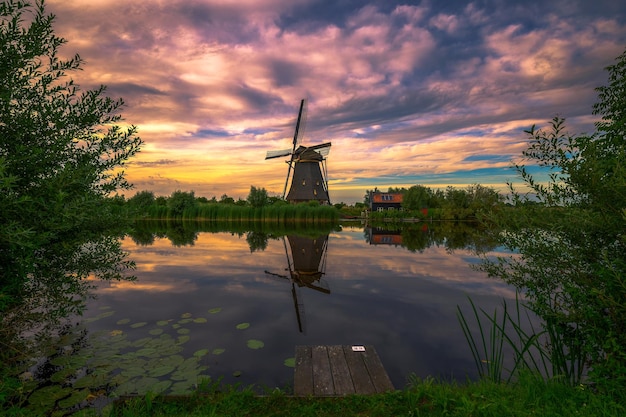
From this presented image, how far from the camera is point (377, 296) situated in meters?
12.5

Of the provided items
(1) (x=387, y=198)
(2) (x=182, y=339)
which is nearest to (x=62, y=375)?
(2) (x=182, y=339)

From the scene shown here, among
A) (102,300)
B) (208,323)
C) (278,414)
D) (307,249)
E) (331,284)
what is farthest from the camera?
(307,249)

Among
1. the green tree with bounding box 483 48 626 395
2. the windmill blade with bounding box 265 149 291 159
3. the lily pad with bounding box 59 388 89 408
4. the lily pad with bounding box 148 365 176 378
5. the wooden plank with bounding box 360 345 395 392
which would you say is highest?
the windmill blade with bounding box 265 149 291 159

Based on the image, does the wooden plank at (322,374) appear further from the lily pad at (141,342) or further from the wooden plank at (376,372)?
the lily pad at (141,342)

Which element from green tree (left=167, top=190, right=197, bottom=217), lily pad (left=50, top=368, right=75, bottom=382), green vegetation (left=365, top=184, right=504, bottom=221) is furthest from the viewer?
green vegetation (left=365, top=184, right=504, bottom=221)

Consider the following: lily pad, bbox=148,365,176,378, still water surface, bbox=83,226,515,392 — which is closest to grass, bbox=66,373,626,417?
still water surface, bbox=83,226,515,392

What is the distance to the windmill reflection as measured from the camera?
12.6m

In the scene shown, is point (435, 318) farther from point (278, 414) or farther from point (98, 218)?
point (98, 218)

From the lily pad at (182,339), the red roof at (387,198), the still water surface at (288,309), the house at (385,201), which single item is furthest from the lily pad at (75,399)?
the red roof at (387,198)

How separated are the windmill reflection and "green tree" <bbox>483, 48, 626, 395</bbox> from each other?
6042 mm

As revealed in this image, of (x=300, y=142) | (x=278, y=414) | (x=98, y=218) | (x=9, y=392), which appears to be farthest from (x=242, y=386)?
(x=300, y=142)

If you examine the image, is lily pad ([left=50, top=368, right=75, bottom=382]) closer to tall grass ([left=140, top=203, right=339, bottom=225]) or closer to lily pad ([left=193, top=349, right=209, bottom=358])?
lily pad ([left=193, top=349, right=209, bottom=358])

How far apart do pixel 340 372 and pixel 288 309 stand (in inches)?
201

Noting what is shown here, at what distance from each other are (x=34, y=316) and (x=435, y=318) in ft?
33.4
